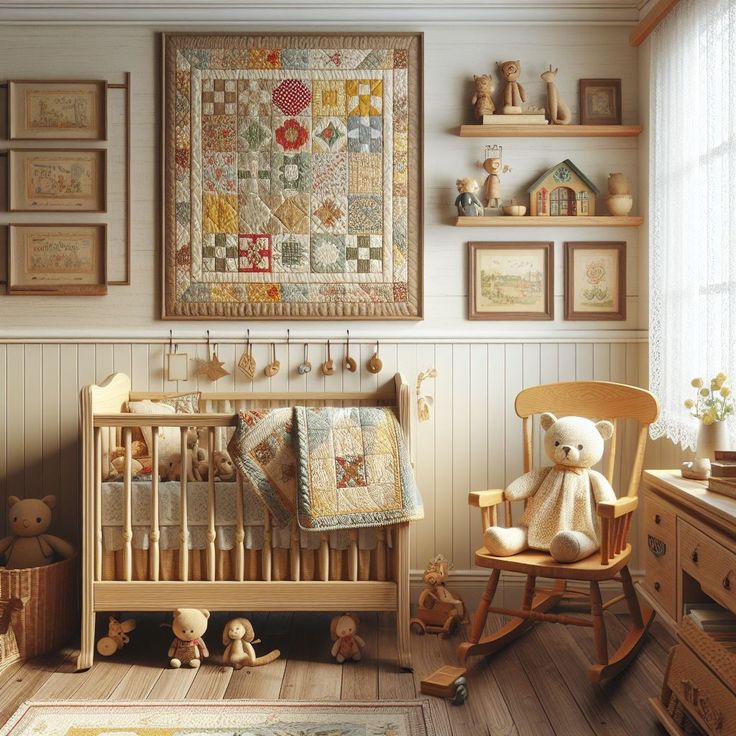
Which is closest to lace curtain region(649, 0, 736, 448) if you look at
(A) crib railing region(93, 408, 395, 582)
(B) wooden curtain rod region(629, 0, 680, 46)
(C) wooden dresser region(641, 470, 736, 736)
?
(B) wooden curtain rod region(629, 0, 680, 46)

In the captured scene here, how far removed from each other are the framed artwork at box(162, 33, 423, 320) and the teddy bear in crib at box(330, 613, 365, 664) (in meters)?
1.12

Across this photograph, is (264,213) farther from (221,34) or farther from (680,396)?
(680,396)

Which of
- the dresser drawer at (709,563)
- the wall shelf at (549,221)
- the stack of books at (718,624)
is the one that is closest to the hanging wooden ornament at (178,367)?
the wall shelf at (549,221)

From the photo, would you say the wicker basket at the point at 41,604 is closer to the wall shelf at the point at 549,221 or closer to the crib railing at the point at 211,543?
the crib railing at the point at 211,543

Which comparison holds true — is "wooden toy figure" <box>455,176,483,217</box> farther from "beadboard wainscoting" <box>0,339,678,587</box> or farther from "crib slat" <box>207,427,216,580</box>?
"crib slat" <box>207,427,216,580</box>

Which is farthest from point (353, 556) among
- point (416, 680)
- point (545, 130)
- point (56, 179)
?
point (56, 179)

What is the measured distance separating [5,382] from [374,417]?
1.49 meters

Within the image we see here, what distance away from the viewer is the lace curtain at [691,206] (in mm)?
2328

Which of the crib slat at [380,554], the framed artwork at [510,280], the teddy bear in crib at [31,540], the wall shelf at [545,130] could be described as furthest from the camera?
the framed artwork at [510,280]

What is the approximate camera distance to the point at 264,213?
3.08 m

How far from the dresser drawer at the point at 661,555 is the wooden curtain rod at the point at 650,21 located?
62.2 inches

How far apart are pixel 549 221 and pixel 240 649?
1.84m

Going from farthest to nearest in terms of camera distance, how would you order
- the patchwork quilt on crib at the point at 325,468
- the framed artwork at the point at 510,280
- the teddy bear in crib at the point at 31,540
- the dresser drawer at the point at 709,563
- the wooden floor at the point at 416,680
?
the framed artwork at the point at 510,280
the teddy bear in crib at the point at 31,540
the patchwork quilt on crib at the point at 325,468
the wooden floor at the point at 416,680
the dresser drawer at the point at 709,563

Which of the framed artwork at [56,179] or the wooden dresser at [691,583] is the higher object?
the framed artwork at [56,179]
